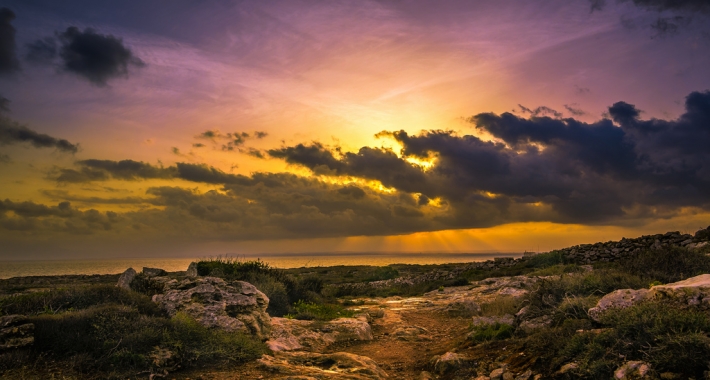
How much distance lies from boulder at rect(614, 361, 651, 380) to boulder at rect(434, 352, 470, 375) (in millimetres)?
3618

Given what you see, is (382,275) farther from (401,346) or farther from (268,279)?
(401,346)

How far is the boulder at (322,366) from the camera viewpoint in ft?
26.9

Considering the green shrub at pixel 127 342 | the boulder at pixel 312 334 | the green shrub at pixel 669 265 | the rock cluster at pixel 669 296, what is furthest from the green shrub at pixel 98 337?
the green shrub at pixel 669 265

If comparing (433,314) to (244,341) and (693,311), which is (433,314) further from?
(693,311)

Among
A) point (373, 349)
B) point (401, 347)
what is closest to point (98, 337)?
point (373, 349)

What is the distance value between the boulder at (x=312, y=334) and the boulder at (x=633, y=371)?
7.63m

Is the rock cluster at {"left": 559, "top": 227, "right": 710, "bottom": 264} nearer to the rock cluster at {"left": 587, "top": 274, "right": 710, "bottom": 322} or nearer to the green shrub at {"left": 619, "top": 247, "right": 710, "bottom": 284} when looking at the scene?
the green shrub at {"left": 619, "top": 247, "right": 710, "bottom": 284}

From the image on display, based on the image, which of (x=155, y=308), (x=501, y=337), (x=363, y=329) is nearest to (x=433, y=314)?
(x=363, y=329)

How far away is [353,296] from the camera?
27891 mm

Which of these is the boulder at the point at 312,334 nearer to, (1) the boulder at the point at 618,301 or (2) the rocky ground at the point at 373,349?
(2) the rocky ground at the point at 373,349

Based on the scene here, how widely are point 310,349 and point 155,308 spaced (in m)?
4.24

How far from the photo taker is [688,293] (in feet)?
22.8

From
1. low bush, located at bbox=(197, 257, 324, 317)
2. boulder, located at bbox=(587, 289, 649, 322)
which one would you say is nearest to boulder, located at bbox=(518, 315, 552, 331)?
boulder, located at bbox=(587, 289, 649, 322)

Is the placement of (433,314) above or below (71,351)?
below
